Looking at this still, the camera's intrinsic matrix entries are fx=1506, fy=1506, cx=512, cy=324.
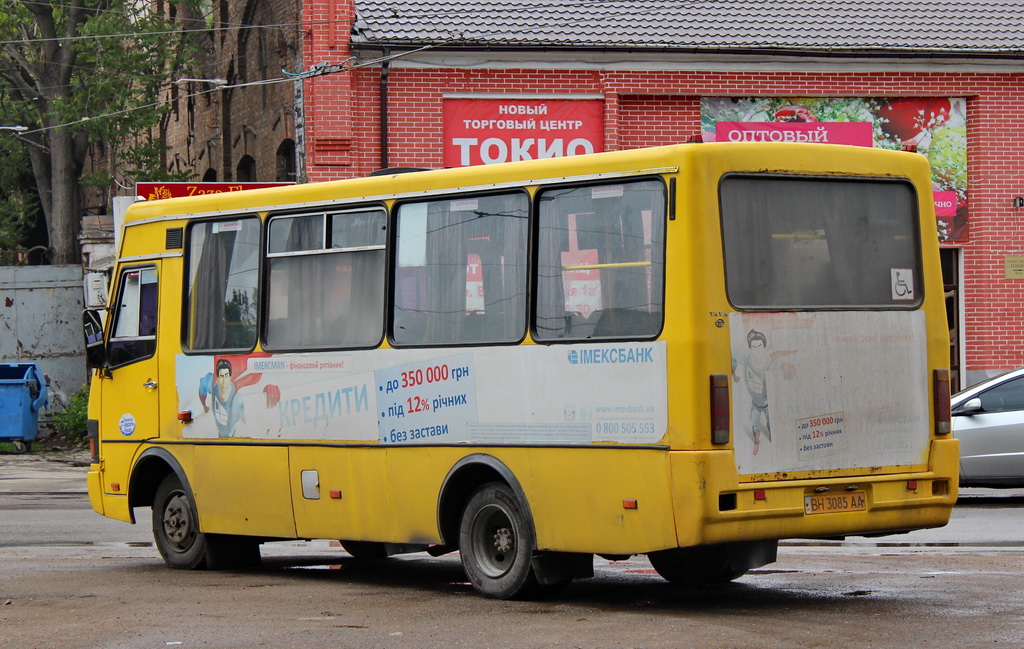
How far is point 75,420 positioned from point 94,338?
575 inches

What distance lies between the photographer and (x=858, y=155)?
9.13 meters

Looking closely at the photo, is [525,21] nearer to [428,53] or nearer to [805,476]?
[428,53]

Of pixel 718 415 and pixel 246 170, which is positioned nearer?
pixel 718 415

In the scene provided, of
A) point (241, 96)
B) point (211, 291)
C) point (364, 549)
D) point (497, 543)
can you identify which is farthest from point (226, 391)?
point (241, 96)

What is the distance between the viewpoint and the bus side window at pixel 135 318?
39.3 ft

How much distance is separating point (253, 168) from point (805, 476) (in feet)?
84.2

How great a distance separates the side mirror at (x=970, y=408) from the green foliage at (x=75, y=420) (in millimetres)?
15681

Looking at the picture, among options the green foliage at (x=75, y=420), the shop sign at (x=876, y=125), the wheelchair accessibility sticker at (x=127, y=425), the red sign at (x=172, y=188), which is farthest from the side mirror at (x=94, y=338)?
the green foliage at (x=75, y=420)

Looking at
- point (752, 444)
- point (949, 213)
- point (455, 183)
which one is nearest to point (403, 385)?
point (455, 183)

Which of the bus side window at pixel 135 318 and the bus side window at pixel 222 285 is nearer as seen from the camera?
the bus side window at pixel 222 285

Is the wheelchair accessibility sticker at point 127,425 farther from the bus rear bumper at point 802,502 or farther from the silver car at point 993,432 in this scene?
the silver car at point 993,432

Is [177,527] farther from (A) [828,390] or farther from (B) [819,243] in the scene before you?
(B) [819,243]

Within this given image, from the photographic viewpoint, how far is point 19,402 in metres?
25.1

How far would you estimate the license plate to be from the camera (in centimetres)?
861
